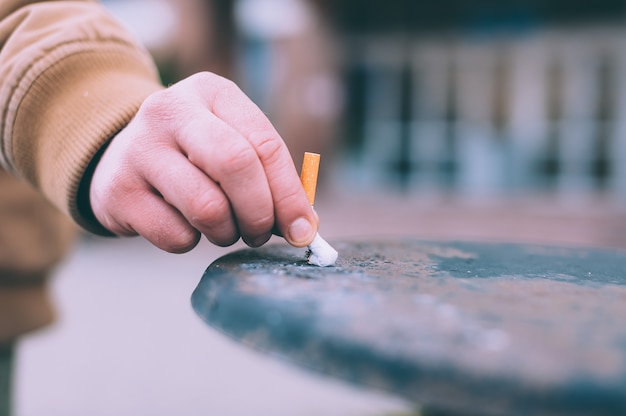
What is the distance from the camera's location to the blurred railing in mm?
11031

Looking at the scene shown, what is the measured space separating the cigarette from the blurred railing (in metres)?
10.3

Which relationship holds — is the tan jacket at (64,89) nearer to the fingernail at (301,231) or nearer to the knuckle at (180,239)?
the knuckle at (180,239)

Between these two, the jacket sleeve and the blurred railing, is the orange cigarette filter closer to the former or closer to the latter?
the jacket sleeve

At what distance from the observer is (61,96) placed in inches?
48.8

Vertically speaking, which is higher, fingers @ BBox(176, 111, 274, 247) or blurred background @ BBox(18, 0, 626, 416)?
fingers @ BBox(176, 111, 274, 247)

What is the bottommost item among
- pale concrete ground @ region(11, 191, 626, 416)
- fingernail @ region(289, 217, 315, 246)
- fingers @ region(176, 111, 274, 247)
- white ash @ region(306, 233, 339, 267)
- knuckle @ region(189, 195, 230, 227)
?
pale concrete ground @ region(11, 191, 626, 416)

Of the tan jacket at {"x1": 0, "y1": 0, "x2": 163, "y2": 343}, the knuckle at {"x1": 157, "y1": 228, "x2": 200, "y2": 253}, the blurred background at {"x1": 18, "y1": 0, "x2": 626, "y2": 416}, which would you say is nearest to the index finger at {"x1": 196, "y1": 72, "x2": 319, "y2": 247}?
the knuckle at {"x1": 157, "y1": 228, "x2": 200, "y2": 253}

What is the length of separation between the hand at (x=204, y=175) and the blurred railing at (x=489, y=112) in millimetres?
10397

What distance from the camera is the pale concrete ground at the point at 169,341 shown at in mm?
3539

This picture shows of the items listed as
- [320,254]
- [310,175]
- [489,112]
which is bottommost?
[489,112]

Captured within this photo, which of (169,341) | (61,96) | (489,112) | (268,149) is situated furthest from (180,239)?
(489,112)

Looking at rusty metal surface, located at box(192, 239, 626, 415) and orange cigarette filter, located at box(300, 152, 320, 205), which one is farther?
orange cigarette filter, located at box(300, 152, 320, 205)

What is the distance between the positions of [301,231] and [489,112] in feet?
37.3

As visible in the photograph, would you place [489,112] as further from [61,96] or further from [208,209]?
[208,209]
